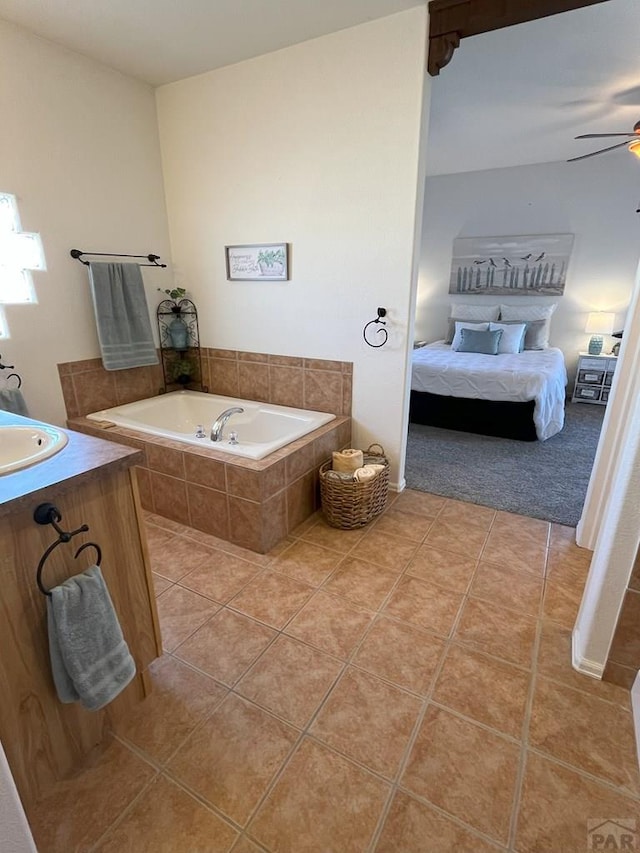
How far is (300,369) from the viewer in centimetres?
288

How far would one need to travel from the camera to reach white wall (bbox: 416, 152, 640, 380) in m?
4.56

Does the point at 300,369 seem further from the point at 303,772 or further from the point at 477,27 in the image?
the point at 303,772

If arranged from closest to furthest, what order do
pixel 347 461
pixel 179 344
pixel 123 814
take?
1. pixel 123 814
2. pixel 347 461
3. pixel 179 344

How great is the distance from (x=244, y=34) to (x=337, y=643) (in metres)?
3.07

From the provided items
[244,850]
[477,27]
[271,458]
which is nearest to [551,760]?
[244,850]

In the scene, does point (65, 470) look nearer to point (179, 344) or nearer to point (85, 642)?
point (85, 642)

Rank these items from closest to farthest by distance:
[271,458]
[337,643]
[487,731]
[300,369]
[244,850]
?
[244,850]
[487,731]
[337,643]
[271,458]
[300,369]

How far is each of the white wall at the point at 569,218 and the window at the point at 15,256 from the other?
15.3ft

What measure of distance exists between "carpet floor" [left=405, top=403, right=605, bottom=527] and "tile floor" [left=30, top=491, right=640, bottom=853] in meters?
0.61

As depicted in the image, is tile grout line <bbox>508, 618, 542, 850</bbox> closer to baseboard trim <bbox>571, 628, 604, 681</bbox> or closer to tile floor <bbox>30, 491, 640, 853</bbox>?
tile floor <bbox>30, 491, 640, 853</bbox>

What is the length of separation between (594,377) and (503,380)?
197 centimetres

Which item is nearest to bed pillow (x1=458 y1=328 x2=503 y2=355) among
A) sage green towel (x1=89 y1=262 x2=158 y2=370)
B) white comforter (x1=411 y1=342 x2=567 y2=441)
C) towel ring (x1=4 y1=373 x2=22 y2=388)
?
white comforter (x1=411 y1=342 x2=567 y2=441)

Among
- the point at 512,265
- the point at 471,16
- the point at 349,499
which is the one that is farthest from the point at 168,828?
the point at 512,265

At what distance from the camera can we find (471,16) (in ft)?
6.35
